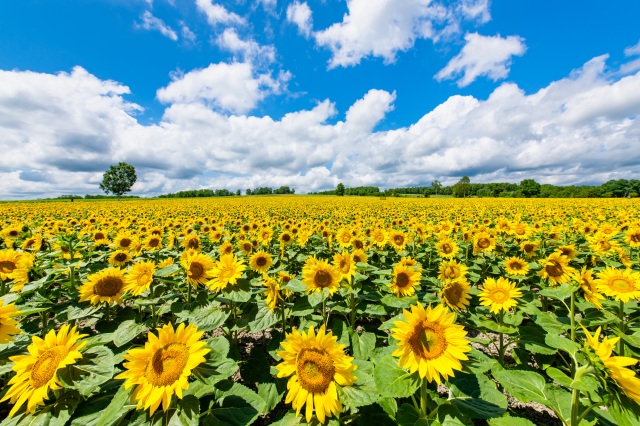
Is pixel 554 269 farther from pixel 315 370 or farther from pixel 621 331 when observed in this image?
pixel 315 370

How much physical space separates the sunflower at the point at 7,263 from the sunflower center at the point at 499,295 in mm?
6483

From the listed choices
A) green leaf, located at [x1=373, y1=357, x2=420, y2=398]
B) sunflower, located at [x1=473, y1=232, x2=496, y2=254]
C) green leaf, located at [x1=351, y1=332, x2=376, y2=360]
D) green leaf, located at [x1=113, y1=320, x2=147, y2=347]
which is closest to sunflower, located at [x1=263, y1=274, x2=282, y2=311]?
green leaf, located at [x1=351, y1=332, x2=376, y2=360]

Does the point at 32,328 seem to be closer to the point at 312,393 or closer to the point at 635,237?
the point at 312,393

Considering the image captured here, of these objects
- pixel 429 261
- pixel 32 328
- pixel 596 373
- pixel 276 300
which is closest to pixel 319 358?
pixel 276 300

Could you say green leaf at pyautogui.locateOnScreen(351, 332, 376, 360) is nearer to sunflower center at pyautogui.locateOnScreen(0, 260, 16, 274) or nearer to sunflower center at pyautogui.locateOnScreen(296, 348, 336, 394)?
sunflower center at pyautogui.locateOnScreen(296, 348, 336, 394)

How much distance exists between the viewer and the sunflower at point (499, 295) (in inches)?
135

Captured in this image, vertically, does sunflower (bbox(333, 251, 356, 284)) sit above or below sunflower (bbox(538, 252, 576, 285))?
above

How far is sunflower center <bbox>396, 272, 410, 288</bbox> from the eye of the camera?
3.67 m

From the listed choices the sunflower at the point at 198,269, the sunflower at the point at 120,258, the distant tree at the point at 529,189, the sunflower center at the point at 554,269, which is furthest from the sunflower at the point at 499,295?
the distant tree at the point at 529,189

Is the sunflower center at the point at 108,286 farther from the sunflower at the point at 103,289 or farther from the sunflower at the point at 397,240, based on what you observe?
the sunflower at the point at 397,240

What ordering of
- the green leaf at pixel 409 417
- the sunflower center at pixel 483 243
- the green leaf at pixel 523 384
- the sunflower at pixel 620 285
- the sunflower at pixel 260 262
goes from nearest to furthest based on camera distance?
the green leaf at pixel 409 417 → the green leaf at pixel 523 384 → the sunflower at pixel 620 285 → the sunflower at pixel 260 262 → the sunflower center at pixel 483 243

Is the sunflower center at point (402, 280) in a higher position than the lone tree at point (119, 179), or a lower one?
lower

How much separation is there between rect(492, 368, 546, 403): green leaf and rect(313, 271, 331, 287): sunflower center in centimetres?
177

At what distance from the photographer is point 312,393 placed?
6.33 feet
